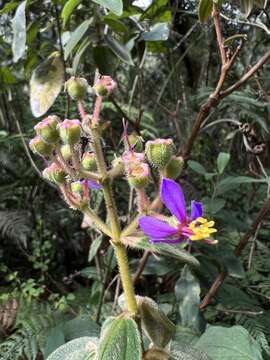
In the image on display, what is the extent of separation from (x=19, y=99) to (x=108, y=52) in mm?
1075

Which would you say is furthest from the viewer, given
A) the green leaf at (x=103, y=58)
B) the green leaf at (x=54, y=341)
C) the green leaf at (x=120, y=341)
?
the green leaf at (x=103, y=58)

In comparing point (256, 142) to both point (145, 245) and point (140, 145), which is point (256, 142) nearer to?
point (140, 145)

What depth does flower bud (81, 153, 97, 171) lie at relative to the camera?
35.2 inches

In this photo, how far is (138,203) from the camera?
34.7 inches

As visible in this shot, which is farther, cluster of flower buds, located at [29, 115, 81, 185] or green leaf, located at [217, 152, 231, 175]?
green leaf, located at [217, 152, 231, 175]

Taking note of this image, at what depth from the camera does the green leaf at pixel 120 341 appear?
2.57 feet

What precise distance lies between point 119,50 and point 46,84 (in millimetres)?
202

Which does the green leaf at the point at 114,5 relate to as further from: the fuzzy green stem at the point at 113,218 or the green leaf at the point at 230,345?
the green leaf at the point at 230,345

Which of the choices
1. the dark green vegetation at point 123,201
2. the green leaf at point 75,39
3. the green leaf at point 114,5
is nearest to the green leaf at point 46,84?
the dark green vegetation at point 123,201

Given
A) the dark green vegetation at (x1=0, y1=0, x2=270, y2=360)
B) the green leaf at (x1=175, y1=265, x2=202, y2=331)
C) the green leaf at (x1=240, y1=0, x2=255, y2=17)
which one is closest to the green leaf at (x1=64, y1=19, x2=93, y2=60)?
the dark green vegetation at (x1=0, y1=0, x2=270, y2=360)

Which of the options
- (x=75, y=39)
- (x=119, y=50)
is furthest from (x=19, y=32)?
(x=119, y=50)

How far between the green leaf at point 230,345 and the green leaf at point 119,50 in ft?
2.18

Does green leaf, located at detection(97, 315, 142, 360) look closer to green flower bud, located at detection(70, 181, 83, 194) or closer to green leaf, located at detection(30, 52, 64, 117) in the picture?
green flower bud, located at detection(70, 181, 83, 194)

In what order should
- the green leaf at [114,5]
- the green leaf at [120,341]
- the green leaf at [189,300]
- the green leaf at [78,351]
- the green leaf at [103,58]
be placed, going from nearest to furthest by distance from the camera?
the green leaf at [120,341]
the green leaf at [78,351]
the green leaf at [114,5]
the green leaf at [189,300]
the green leaf at [103,58]
